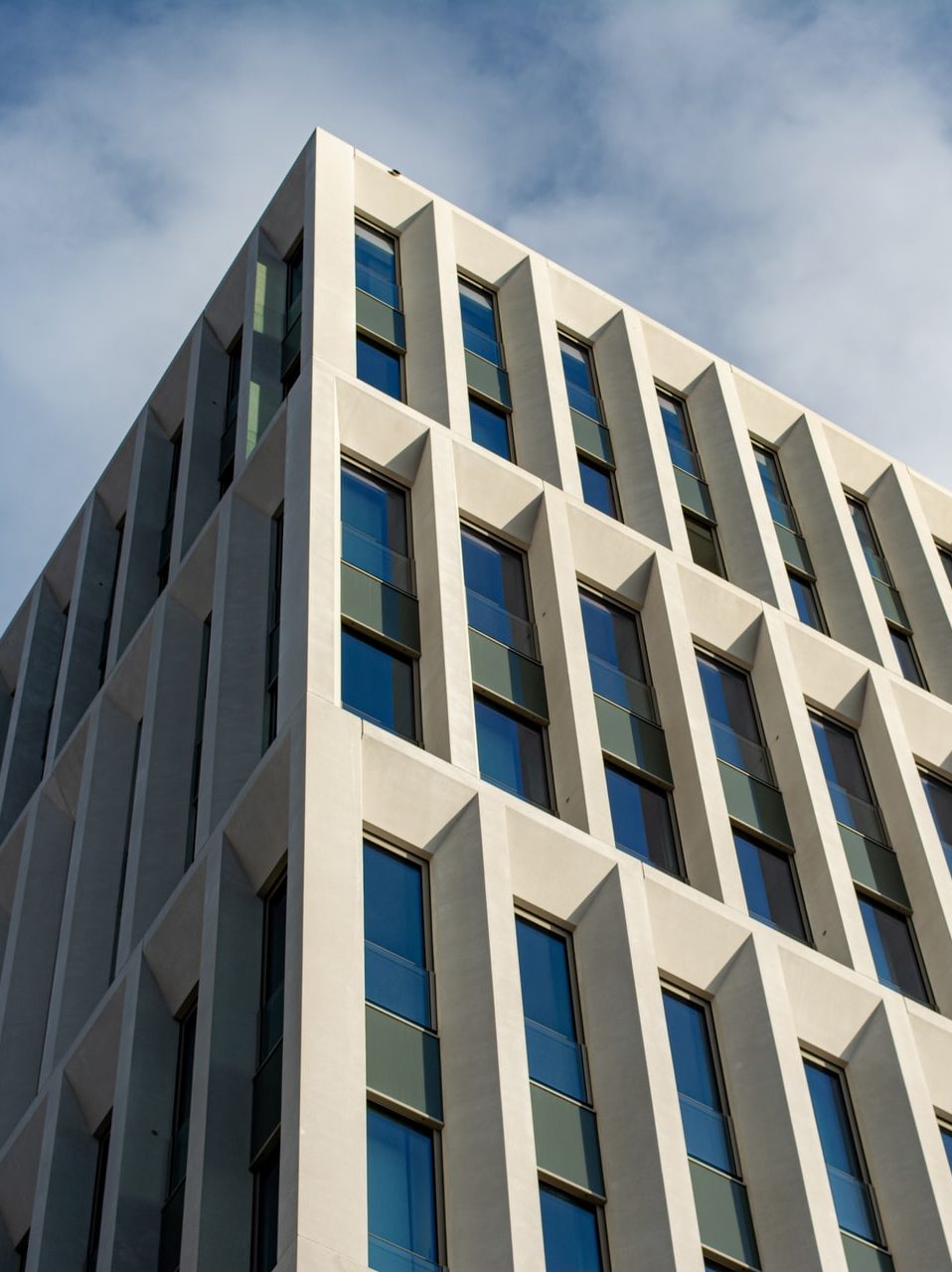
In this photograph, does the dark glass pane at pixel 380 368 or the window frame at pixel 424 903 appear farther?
the dark glass pane at pixel 380 368

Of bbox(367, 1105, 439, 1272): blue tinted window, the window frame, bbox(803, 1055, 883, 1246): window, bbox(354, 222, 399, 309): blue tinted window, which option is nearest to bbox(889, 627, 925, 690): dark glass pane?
bbox(354, 222, 399, 309): blue tinted window

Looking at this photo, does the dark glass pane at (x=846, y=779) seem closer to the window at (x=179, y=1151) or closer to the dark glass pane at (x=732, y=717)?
the dark glass pane at (x=732, y=717)

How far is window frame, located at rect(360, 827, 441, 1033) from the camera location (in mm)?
22375

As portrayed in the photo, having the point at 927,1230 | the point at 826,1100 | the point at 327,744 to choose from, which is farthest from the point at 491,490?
the point at 927,1230

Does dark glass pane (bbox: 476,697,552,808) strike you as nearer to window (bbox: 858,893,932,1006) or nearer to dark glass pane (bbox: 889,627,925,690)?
window (bbox: 858,893,932,1006)

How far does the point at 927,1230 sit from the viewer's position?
2431 cm

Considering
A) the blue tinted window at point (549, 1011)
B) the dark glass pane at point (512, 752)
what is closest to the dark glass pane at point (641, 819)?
the dark glass pane at point (512, 752)

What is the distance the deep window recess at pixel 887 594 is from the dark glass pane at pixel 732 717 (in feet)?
16.8

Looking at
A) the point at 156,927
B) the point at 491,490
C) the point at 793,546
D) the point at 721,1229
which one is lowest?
the point at 721,1229

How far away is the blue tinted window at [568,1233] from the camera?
21.4 m

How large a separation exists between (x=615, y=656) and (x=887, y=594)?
386 inches

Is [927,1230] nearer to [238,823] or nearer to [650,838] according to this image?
[650,838]

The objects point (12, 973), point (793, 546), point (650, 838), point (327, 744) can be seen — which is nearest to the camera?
point (327, 744)

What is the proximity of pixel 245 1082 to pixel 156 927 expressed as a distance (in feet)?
12.3
